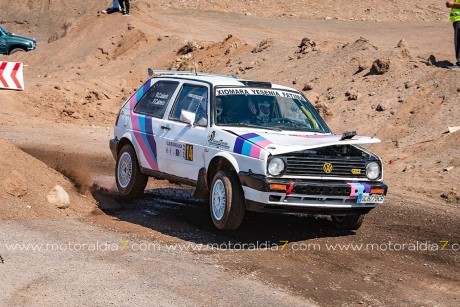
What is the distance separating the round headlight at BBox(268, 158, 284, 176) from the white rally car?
0.4 inches

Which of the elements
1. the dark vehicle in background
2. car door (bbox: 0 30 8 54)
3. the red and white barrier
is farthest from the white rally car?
the dark vehicle in background

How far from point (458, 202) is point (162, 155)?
454 cm

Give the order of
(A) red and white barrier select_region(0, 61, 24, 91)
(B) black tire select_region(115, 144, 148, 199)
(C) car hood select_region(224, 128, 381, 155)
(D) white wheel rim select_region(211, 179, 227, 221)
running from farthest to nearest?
1. (A) red and white barrier select_region(0, 61, 24, 91)
2. (B) black tire select_region(115, 144, 148, 199)
3. (D) white wheel rim select_region(211, 179, 227, 221)
4. (C) car hood select_region(224, 128, 381, 155)

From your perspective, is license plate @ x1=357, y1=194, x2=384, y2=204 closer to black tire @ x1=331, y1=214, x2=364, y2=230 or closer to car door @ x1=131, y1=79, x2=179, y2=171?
black tire @ x1=331, y1=214, x2=364, y2=230

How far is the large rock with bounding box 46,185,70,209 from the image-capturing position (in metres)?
10.8

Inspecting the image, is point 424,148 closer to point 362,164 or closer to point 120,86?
point 362,164

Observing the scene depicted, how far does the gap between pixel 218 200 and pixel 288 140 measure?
1024 mm

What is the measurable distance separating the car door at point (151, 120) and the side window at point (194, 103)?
0.66ft

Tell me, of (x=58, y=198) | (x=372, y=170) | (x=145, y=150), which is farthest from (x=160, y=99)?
(x=372, y=170)

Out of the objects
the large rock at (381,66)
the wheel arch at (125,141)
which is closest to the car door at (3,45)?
the large rock at (381,66)

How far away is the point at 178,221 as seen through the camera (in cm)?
1083

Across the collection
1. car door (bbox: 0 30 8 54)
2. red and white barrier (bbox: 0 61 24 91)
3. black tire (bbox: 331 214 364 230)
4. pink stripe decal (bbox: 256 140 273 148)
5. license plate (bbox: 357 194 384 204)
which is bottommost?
black tire (bbox: 331 214 364 230)

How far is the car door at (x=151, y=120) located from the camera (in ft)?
37.1

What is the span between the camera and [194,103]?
1095 cm
